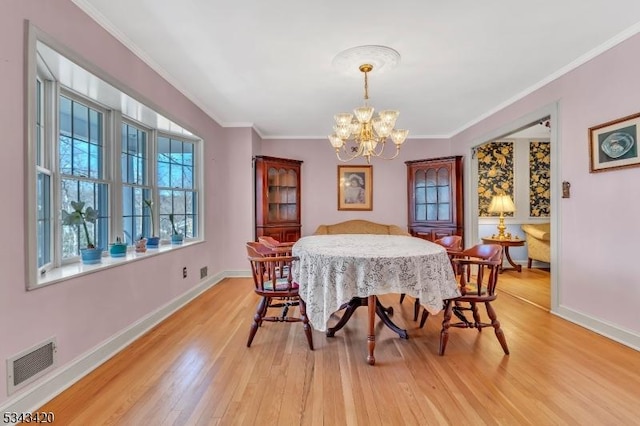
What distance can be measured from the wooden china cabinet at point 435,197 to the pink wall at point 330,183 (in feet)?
0.62

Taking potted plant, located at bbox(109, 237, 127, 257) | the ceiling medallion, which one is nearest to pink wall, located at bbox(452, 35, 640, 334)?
the ceiling medallion

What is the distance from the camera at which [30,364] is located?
5.47 ft

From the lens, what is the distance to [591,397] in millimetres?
1795

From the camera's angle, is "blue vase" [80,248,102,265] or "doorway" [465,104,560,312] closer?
"blue vase" [80,248,102,265]

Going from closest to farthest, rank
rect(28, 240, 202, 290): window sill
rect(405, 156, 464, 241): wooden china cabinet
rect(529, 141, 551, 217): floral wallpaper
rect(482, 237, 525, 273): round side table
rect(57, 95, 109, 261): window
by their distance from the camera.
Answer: rect(28, 240, 202, 290): window sill < rect(57, 95, 109, 261): window < rect(482, 237, 525, 273): round side table < rect(405, 156, 464, 241): wooden china cabinet < rect(529, 141, 551, 217): floral wallpaper

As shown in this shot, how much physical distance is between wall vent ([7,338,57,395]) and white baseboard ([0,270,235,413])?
1.9 inches

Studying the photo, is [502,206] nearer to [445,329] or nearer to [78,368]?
[445,329]

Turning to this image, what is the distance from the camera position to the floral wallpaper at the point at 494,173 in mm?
5648

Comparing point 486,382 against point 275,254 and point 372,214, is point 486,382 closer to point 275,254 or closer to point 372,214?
point 275,254

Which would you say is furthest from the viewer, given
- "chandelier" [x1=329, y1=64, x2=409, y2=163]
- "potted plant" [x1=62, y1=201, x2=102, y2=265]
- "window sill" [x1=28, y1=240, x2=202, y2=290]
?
"chandelier" [x1=329, y1=64, x2=409, y2=163]

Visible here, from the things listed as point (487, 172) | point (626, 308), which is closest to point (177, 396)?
point (626, 308)

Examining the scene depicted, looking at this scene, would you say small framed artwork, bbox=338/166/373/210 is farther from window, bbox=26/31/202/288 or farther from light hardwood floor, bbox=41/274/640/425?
light hardwood floor, bbox=41/274/640/425

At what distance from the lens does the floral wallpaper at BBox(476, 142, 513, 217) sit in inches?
222

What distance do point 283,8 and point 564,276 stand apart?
136 inches
